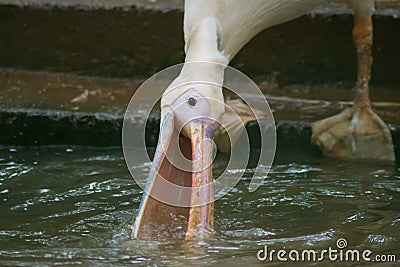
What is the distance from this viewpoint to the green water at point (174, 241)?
3.16 meters

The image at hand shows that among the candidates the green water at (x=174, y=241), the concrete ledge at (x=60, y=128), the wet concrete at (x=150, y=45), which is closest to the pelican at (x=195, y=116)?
the green water at (x=174, y=241)

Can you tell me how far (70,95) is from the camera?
17.2 feet

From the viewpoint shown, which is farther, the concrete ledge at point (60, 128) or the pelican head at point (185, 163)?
the concrete ledge at point (60, 128)

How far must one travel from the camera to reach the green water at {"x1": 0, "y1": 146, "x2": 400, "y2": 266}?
10.4 ft

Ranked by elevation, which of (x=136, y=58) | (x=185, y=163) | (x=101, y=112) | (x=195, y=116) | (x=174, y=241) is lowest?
Result: (x=174, y=241)

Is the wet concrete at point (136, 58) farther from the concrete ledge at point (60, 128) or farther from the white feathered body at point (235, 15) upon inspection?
the white feathered body at point (235, 15)

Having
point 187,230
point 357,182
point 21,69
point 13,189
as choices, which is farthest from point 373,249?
point 21,69

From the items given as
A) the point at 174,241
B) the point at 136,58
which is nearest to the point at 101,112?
the point at 136,58

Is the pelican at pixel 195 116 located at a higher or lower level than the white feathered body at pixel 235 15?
lower

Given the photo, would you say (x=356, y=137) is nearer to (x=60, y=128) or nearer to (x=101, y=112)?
(x=101, y=112)

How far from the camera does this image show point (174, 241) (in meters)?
3.30

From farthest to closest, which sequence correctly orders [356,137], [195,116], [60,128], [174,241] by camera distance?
[60,128] → [356,137] → [195,116] → [174,241]

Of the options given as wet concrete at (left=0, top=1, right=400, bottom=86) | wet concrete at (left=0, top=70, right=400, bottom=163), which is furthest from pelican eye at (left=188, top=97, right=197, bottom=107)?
wet concrete at (left=0, top=1, right=400, bottom=86)

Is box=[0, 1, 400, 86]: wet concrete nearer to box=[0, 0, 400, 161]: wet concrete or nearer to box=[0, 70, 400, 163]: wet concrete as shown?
box=[0, 0, 400, 161]: wet concrete
